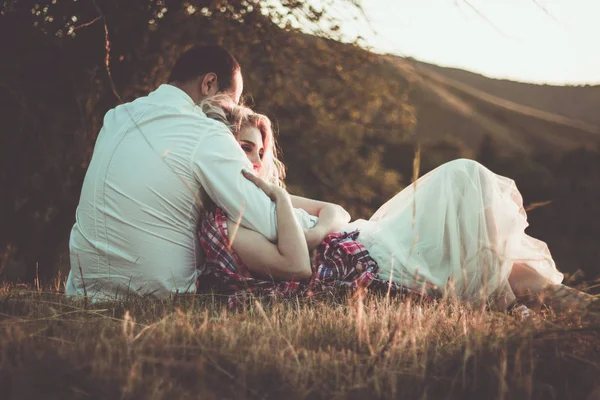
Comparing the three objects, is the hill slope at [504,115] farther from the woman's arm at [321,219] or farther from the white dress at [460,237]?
the white dress at [460,237]

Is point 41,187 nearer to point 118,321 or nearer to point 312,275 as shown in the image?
point 312,275

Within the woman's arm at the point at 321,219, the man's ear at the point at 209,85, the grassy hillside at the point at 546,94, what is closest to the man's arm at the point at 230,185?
the woman's arm at the point at 321,219

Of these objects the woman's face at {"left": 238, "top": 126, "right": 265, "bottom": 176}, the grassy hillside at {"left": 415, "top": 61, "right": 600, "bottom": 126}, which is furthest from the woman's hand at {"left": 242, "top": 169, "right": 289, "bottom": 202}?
the grassy hillside at {"left": 415, "top": 61, "right": 600, "bottom": 126}

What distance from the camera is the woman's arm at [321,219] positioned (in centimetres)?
384

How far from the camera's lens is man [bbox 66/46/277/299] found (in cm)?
347

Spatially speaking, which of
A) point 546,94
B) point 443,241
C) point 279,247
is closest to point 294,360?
point 279,247

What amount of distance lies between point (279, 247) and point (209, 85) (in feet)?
4.72

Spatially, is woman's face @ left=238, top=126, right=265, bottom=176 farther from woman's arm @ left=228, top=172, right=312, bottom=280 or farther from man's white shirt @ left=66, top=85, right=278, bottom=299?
woman's arm @ left=228, top=172, right=312, bottom=280

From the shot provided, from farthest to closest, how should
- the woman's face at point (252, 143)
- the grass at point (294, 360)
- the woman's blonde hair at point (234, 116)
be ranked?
the woman's face at point (252, 143) < the woman's blonde hair at point (234, 116) < the grass at point (294, 360)

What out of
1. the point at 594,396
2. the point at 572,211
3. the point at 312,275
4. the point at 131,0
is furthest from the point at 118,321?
the point at 572,211

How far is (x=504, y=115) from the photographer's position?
37344 mm

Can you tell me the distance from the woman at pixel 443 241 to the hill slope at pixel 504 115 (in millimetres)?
27523

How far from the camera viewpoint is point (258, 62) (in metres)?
8.09

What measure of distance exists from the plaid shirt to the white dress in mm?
108
